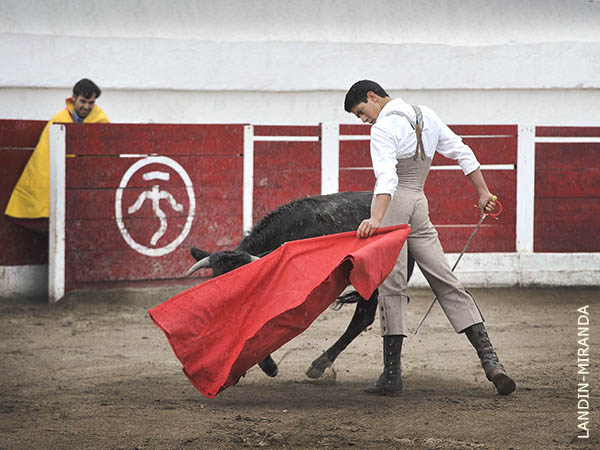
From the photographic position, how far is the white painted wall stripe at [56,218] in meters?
6.33

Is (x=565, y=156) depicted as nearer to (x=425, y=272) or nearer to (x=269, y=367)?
(x=425, y=272)

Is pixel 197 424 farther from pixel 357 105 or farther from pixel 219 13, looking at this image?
pixel 219 13

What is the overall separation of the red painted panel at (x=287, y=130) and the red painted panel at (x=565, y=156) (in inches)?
69.3

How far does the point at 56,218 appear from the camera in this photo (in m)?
6.34

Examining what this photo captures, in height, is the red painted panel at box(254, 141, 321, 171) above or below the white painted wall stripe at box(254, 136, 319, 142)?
below

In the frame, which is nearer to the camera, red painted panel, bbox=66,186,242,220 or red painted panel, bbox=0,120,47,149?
red painted panel, bbox=66,186,242,220

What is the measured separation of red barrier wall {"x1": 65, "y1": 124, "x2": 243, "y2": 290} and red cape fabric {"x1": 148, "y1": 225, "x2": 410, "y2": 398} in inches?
124

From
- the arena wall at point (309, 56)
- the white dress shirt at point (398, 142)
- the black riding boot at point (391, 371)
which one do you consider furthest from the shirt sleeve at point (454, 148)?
the arena wall at point (309, 56)

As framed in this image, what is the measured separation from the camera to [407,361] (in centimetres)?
435

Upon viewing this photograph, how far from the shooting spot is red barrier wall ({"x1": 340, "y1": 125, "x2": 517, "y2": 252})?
6723 millimetres

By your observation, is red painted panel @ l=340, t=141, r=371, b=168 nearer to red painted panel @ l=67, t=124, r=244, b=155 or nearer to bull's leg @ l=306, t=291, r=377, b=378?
red painted panel @ l=67, t=124, r=244, b=155

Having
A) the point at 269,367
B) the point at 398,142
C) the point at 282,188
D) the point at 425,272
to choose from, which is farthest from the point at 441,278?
the point at 282,188

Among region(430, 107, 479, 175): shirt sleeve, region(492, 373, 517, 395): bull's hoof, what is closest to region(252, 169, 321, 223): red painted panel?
region(430, 107, 479, 175): shirt sleeve

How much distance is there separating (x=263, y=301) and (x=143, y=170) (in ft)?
11.1
